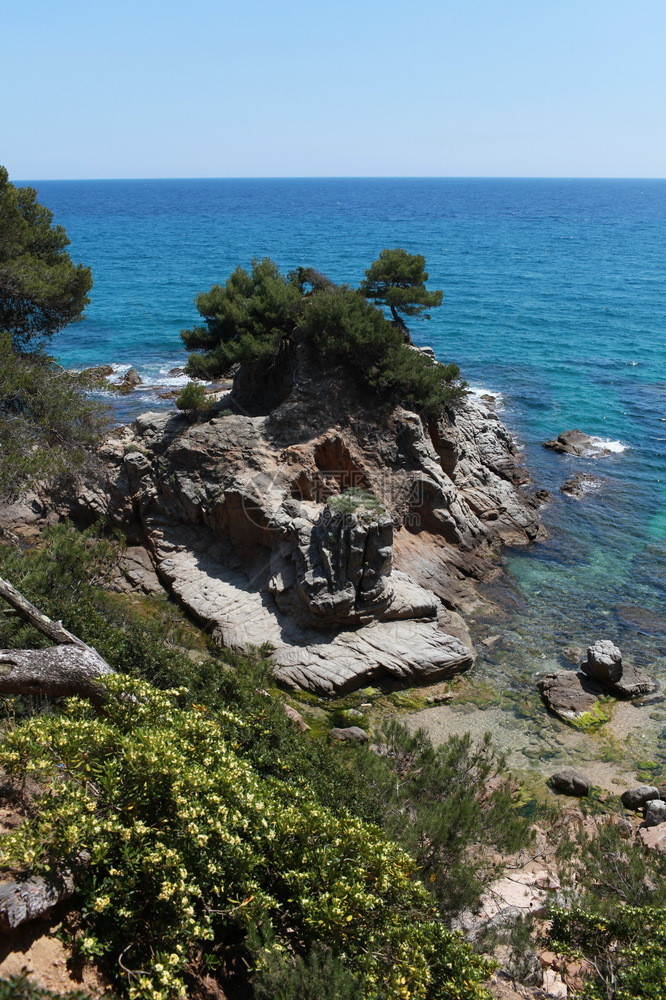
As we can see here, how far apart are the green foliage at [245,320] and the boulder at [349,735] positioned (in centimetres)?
1570

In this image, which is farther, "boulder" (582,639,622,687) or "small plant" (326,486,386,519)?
"small plant" (326,486,386,519)

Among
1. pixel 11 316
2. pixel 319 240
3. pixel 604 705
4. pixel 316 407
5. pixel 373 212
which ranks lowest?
pixel 604 705

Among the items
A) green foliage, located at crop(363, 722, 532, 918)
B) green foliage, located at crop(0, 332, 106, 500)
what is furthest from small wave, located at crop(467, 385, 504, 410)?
green foliage, located at crop(363, 722, 532, 918)

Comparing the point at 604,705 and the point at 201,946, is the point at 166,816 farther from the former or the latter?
the point at 604,705

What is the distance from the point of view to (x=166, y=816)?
25.1ft

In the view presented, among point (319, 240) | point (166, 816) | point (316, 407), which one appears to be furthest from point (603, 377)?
point (319, 240)

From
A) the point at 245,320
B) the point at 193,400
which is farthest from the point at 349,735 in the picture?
the point at 245,320

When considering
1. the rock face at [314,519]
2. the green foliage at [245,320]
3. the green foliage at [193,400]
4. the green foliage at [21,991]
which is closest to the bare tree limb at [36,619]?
the green foliage at [21,991]

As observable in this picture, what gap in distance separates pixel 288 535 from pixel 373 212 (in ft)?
535

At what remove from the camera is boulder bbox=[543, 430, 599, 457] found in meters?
36.0

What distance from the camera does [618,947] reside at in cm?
927

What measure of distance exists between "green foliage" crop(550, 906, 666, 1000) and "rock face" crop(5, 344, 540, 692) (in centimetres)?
1007

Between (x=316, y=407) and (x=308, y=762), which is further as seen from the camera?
(x=316, y=407)

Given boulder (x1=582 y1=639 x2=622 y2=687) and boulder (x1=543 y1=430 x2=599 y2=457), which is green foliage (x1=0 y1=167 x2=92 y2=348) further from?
boulder (x1=543 y1=430 x2=599 y2=457)
